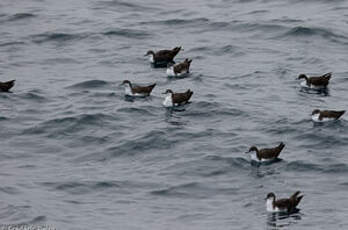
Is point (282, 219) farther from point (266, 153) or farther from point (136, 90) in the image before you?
point (136, 90)

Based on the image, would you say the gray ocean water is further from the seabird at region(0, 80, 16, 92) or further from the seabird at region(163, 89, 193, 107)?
the seabird at region(163, 89, 193, 107)

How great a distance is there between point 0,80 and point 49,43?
5.63 metres

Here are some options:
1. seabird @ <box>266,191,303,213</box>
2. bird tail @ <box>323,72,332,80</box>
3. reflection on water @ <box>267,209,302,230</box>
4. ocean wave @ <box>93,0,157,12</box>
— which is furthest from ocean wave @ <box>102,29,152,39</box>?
reflection on water @ <box>267,209,302,230</box>

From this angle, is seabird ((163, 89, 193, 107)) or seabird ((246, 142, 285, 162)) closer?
seabird ((246, 142, 285, 162))

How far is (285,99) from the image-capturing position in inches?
1342

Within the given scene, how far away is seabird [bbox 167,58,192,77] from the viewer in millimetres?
37094

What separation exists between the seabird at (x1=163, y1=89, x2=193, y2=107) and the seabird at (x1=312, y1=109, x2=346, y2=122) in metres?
4.71

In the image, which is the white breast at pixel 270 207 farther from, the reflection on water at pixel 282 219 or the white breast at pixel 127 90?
the white breast at pixel 127 90

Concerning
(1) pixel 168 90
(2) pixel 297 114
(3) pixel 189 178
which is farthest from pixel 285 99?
(3) pixel 189 178

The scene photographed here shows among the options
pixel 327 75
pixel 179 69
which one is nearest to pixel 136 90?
pixel 179 69

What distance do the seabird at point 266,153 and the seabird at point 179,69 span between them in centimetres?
906

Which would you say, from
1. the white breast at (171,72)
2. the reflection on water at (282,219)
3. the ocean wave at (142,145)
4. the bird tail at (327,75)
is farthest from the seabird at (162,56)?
the reflection on water at (282,219)

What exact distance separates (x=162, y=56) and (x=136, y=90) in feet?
14.7

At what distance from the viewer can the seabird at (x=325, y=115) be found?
1229 inches
